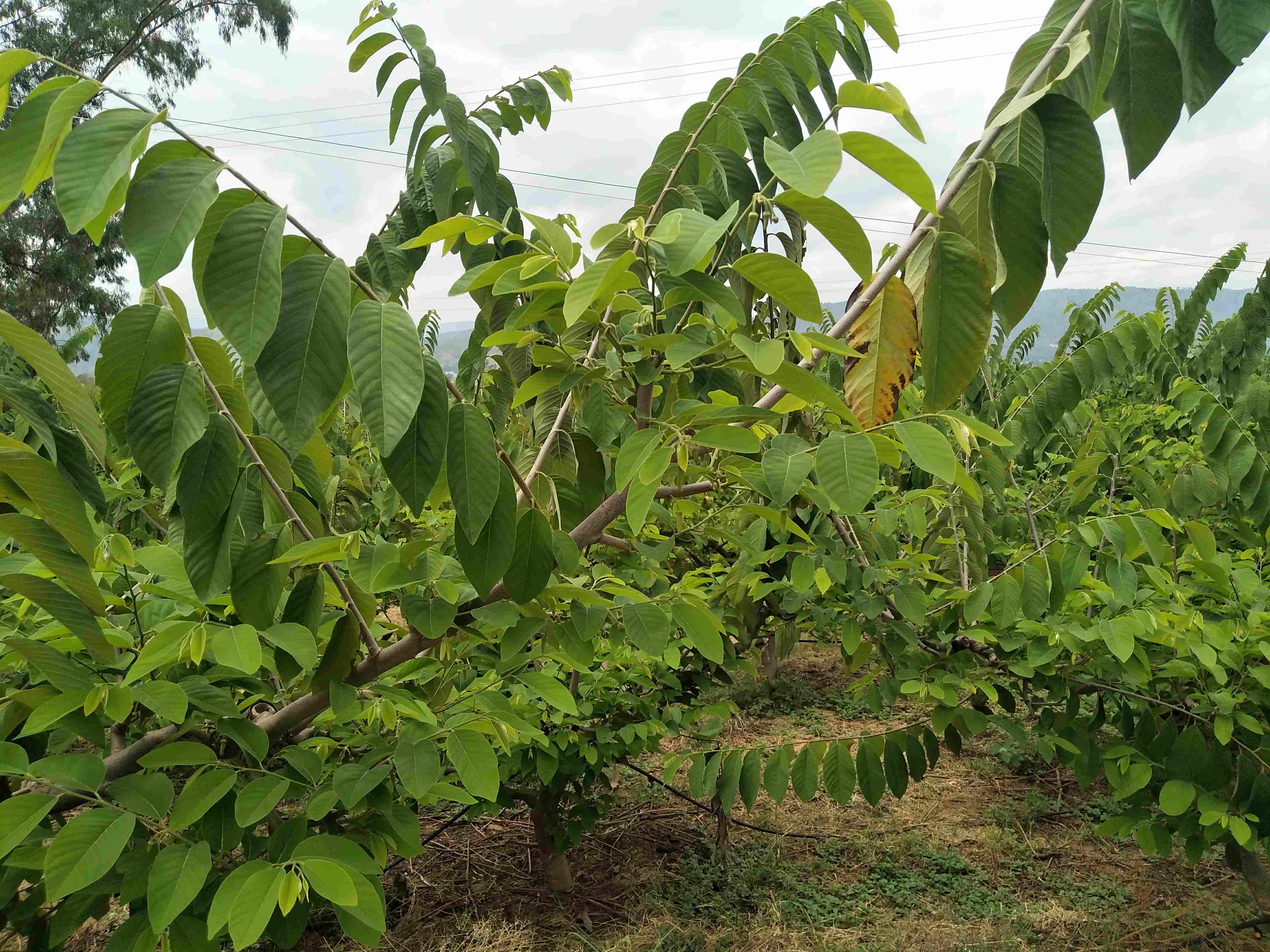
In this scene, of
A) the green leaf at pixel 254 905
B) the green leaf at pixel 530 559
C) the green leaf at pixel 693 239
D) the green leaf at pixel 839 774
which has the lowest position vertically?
the green leaf at pixel 839 774

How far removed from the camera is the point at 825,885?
2.99 m

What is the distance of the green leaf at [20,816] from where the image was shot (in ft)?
2.92

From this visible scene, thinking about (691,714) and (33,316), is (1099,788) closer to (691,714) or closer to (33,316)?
(691,714)

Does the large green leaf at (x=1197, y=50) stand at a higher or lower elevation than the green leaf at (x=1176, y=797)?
higher

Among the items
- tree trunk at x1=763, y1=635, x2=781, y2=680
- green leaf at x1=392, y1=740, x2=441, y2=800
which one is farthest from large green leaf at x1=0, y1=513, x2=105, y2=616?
tree trunk at x1=763, y1=635, x2=781, y2=680

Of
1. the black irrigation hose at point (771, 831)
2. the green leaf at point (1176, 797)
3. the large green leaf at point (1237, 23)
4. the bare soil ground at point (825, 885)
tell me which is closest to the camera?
the large green leaf at point (1237, 23)

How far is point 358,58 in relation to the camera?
1268 millimetres

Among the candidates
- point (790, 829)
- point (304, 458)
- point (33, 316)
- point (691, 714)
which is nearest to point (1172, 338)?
point (790, 829)

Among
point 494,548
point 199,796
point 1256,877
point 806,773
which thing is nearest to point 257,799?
point 199,796

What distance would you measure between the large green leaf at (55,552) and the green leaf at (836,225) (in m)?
0.72

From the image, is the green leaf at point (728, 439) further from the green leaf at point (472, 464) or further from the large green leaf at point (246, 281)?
the large green leaf at point (246, 281)

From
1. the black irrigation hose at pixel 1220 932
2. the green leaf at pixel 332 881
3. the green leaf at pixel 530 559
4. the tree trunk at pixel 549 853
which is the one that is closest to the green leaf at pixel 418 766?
the green leaf at pixel 332 881

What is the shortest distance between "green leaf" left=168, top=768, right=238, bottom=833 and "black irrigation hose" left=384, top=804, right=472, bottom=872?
156cm

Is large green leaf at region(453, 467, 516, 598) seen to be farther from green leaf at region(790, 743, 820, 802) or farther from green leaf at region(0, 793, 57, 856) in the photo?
green leaf at region(790, 743, 820, 802)
